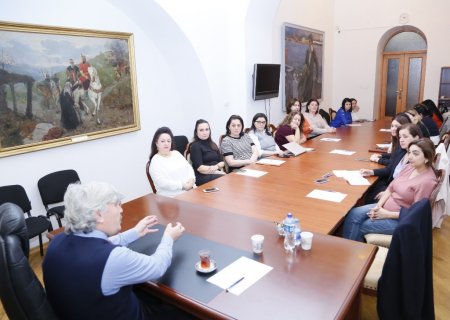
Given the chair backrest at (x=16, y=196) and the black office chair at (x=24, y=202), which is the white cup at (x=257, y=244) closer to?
the black office chair at (x=24, y=202)

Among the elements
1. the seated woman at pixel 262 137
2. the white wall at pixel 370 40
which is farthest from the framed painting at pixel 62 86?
the white wall at pixel 370 40

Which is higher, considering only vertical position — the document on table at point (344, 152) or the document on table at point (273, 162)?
the document on table at point (344, 152)

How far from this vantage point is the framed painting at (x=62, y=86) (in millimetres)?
3410

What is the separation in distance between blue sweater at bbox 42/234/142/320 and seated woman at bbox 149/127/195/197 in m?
1.86

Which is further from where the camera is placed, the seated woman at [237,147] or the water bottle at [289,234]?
the seated woman at [237,147]

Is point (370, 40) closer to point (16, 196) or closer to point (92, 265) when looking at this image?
point (16, 196)

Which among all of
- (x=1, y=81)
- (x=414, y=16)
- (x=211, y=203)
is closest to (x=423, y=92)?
(x=414, y=16)

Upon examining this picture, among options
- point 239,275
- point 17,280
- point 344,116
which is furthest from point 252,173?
point 344,116

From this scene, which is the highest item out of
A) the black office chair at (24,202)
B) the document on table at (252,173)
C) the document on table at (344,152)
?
the document on table at (344,152)

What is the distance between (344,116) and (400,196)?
4810 millimetres

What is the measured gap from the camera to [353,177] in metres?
3.31

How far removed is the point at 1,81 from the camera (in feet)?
10.9

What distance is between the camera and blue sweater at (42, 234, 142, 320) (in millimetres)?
1412

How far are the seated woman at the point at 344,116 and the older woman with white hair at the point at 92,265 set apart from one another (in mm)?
6332
